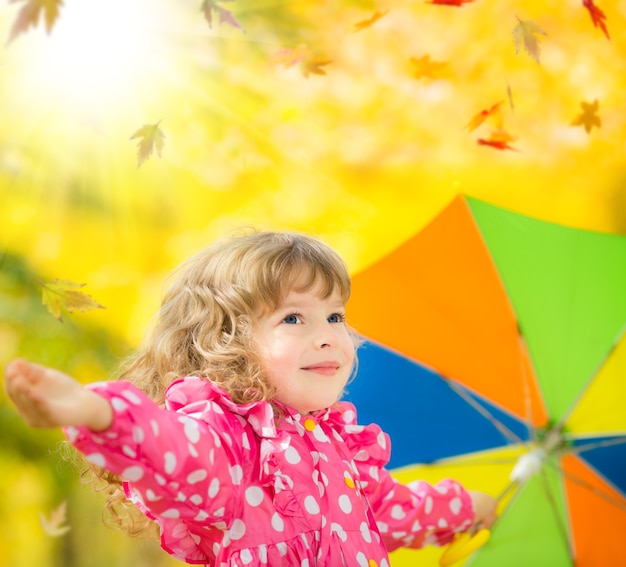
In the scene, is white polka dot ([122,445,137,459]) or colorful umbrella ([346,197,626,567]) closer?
white polka dot ([122,445,137,459])

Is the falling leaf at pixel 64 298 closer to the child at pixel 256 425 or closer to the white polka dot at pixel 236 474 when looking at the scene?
the child at pixel 256 425

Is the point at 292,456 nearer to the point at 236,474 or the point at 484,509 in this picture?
the point at 236,474

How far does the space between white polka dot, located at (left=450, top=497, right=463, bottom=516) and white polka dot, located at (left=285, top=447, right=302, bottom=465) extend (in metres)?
0.58

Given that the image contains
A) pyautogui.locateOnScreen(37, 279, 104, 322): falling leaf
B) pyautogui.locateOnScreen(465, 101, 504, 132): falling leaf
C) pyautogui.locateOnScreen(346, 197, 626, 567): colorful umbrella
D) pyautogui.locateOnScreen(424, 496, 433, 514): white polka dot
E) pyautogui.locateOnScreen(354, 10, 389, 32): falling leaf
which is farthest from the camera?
pyautogui.locateOnScreen(465, 101, 504, 132): falling leaf

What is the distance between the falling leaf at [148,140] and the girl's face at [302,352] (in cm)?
66

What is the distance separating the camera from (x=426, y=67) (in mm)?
2355

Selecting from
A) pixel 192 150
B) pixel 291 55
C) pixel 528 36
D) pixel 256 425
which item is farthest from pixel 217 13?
pixel 256 425

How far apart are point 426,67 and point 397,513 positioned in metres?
1.24

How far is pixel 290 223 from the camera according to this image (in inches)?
85.9

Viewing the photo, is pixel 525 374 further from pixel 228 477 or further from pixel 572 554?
pixel 228 477

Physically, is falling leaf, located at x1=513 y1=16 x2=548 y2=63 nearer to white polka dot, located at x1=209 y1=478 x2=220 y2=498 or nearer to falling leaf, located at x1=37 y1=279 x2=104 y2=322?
falling leaf, located at x1=37 y1=279 x2=104 y2=322

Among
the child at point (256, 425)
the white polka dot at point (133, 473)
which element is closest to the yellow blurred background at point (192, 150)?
the child at point (256, 425)

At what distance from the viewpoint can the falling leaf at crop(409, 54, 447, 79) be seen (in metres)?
2.34

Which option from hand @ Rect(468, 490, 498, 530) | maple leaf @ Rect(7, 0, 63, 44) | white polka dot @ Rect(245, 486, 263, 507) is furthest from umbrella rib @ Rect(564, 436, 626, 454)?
maple leaf @ Rect(7, 0, 63, 44)
